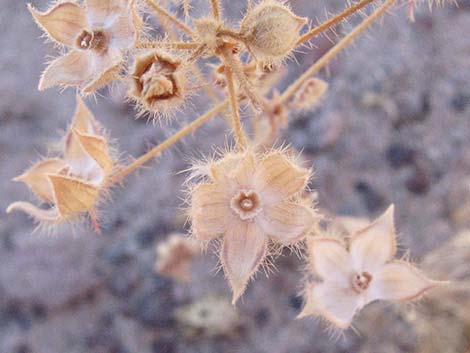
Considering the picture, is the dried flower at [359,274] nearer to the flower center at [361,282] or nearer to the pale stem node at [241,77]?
the flower center at [361,282]

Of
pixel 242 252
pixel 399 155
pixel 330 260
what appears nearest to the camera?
pixel 242 252

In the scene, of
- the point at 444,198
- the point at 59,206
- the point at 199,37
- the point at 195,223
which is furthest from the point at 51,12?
the point at 444,198

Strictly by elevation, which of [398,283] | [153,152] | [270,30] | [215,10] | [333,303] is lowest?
[398,283]

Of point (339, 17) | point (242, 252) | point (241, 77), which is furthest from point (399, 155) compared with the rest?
point (241, 77)

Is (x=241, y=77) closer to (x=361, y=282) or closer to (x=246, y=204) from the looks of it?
(x=246, y=204)

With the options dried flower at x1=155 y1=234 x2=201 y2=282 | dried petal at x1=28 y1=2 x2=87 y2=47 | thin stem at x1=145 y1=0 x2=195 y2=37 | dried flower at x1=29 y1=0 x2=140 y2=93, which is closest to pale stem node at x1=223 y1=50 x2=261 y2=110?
thin stem at x1=145 y1=0 x2=195 y2=37

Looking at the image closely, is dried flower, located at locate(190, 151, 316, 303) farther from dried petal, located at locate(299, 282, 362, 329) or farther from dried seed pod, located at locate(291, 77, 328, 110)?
dried seed pod, located at locate(291, 77, 328, 110)
